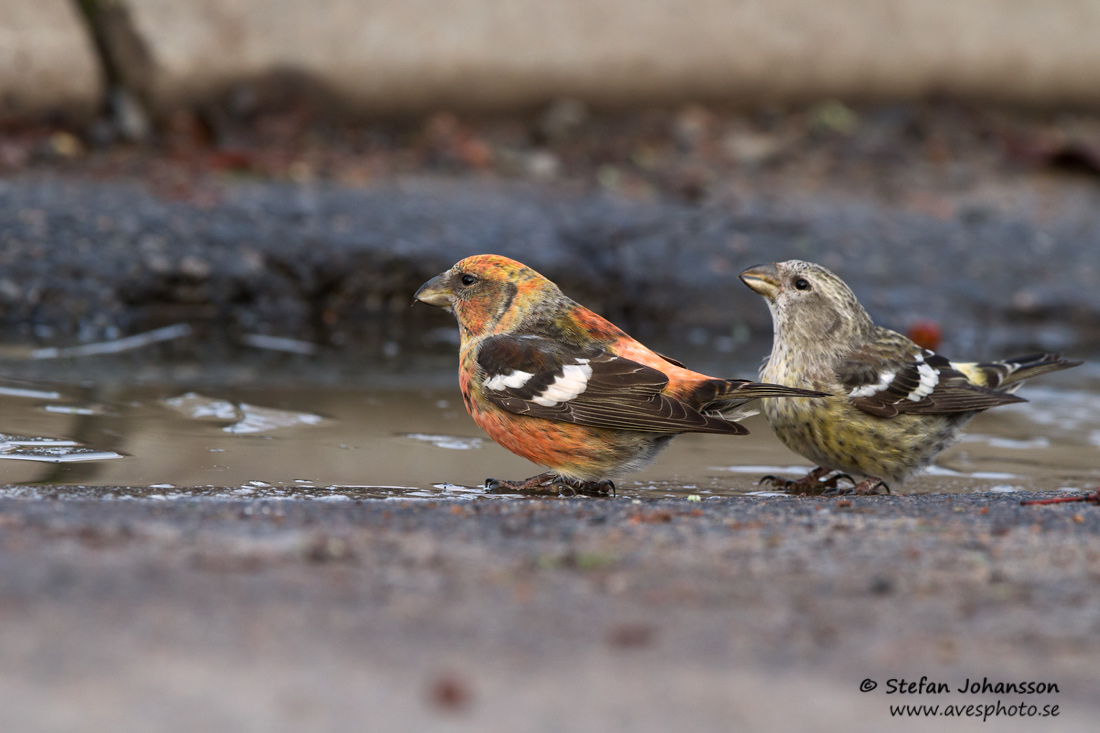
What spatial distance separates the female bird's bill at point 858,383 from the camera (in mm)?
4562

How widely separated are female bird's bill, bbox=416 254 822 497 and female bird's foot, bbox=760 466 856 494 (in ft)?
1.03

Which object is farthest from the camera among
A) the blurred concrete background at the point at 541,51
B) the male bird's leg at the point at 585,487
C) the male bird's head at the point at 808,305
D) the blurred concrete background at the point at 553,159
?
the blurred concrete background at the point at 541,51

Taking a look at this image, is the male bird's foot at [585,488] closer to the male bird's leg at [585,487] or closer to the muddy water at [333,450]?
the male bird's leg at [585,487]

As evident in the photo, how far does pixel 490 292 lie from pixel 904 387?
5.33 ft

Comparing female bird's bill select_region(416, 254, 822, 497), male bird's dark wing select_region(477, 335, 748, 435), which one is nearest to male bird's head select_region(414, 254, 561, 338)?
female bird's bill select_region(416, 254, 822, 497)

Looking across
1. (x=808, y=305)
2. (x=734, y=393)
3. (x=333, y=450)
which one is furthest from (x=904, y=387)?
(x=333, y=450)

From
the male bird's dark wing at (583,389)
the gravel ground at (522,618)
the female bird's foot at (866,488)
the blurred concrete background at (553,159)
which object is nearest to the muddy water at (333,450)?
the female bird's foot at (866,488)

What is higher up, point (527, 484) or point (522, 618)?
point (527, 484)

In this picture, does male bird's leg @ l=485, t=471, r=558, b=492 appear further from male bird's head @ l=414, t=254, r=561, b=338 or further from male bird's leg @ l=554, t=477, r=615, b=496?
male bird's head @ l=414, t=254, r=561, b=338

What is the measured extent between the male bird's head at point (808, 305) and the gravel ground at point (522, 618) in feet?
5.73

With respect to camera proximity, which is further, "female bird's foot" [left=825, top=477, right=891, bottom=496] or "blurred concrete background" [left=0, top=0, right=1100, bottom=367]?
"blurred concrete background" [left=0, top=0, right=1100, bottom=367]

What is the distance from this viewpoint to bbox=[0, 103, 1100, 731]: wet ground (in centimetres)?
209

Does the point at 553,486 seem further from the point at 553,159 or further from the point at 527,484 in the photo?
the point at 553,159

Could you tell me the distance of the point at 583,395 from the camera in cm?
424
